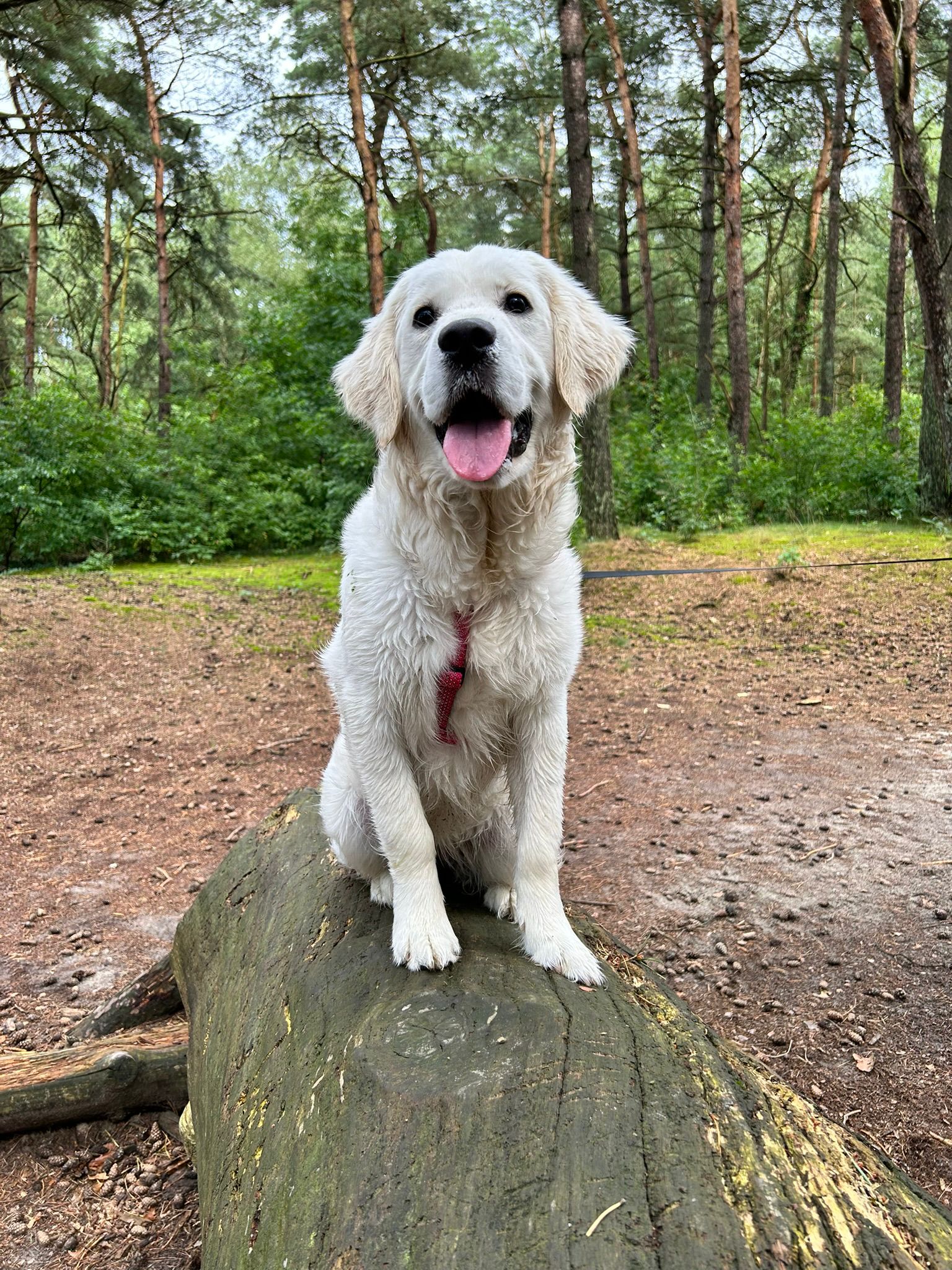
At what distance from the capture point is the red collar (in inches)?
104

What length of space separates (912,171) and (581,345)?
4.22 metres

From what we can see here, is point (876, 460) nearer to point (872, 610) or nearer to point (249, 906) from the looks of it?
point (872, 610)

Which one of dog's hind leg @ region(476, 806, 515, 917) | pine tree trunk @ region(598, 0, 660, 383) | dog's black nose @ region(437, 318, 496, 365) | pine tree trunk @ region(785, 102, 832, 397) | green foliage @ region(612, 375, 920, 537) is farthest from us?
pine tree trunk @ region(785, 102, 832, 397)

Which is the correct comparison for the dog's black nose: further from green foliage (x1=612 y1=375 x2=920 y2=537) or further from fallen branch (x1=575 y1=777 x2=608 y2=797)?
green foliage (x1=612 y1=375 x2=920 y2=537)

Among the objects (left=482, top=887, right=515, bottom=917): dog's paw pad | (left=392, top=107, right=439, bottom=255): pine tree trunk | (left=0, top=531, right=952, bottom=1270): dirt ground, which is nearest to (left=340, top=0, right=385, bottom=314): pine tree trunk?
(left=392, top=107, right=439, bottom=255): pine tree trunk

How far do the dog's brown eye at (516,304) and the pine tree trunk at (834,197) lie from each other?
712 inches

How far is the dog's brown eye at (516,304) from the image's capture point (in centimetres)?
283

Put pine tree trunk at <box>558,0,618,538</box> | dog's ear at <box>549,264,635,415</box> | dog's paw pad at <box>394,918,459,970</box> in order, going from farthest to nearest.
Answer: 1. pine tree trunk at <box>558,0,618,538</box>
2. dog's ear at <box>549,264,635,415</box>
3. dog's paw pad at <box>394,918,459,970</box>

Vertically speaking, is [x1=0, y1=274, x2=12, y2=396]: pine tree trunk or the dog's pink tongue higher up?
[x1=0, y1=274, x2=12, y2=396]: pine tree trunk

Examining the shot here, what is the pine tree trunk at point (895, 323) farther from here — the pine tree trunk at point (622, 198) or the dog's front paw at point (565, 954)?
the dog's front paw at point (565, 954)

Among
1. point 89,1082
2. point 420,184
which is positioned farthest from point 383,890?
point 420,184

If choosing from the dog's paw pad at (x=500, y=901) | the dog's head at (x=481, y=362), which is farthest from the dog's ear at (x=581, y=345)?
the dog's paw pad at (x=500, y=901)

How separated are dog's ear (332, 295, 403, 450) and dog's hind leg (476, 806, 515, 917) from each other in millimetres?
1311

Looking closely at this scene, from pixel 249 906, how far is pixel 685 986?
1.76 meters
